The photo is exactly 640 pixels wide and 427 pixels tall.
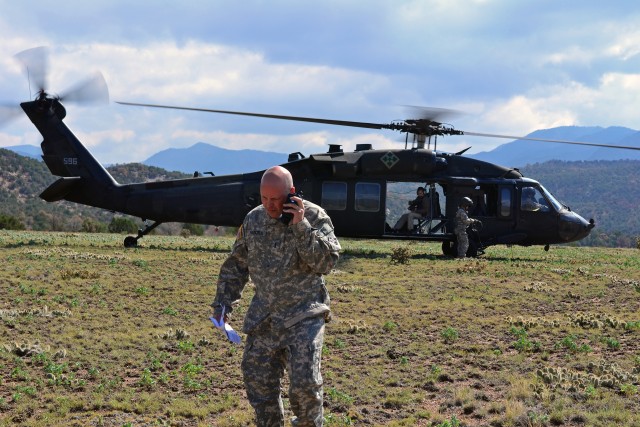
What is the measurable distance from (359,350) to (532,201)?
49.0ft

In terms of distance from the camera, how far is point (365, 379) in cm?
926

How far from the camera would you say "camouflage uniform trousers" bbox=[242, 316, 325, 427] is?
19.2ft

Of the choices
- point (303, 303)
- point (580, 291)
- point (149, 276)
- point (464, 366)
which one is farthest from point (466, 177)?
point (303, 303)

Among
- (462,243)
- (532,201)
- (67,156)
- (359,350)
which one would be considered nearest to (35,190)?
(67,156)

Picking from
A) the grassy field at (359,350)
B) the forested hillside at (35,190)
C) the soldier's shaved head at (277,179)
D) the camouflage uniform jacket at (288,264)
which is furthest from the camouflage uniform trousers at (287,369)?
the forested hillside at (35,190)

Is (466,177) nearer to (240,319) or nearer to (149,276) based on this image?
(149,276)

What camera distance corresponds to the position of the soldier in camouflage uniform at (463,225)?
2300 cm

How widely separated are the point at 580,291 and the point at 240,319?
8.35 meters

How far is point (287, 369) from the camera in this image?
239 inches

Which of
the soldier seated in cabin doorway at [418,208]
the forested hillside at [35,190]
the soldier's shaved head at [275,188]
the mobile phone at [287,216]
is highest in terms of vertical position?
the soldier's shaved head at [275,188]

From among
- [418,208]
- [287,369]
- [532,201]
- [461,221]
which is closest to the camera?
[287,369]

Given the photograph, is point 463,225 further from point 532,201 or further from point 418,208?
point 532,201

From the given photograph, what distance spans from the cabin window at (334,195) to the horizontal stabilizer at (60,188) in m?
8.40

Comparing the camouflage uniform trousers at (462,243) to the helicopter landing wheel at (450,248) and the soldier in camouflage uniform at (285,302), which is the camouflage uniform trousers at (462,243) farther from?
the soldier in camouflage uniform at (285,302)
